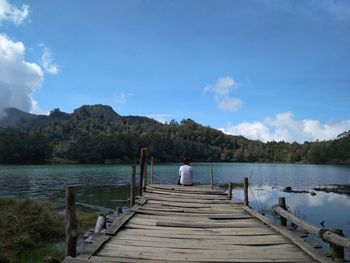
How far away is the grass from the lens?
14200mm

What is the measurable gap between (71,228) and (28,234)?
8.84 metres

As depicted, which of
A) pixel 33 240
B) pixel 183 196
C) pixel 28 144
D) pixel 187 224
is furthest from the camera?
pixel 28 144

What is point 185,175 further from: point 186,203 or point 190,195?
point 186,203

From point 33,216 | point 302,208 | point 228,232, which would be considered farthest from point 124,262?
point 302,208

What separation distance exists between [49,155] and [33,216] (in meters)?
138

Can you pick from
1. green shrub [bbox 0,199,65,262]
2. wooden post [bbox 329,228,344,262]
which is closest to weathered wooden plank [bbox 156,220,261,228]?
wooden post [bbox 329,228,344,262]

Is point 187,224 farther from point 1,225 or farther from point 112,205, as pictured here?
point 112,205

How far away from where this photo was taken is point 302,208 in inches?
1396

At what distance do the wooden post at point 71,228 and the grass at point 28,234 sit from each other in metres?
5.48

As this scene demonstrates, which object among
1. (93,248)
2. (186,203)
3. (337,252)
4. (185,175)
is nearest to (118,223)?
(93,248)

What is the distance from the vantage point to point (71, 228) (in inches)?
346

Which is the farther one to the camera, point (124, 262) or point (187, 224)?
point (187, 224)

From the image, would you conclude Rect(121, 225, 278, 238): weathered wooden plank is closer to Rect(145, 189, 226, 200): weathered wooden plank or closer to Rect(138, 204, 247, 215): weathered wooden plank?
Rect(138, 204, 247, 215): weathered wooden plank

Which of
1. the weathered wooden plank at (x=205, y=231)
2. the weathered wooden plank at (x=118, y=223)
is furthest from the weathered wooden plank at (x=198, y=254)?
the weathered wooden plank at (x=205, y=231)
